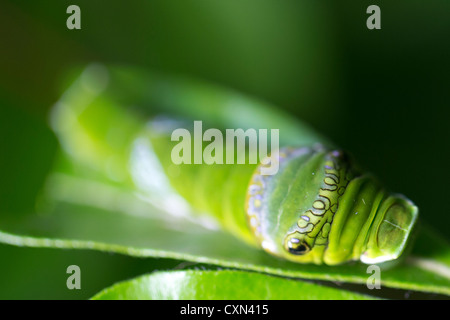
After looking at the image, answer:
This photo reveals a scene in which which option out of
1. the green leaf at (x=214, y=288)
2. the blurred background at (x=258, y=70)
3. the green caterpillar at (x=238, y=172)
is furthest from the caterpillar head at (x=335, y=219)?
the blurred background at (x=258, y=70)

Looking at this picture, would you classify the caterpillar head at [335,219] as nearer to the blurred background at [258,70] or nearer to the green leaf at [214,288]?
the green leaf at [214,288]

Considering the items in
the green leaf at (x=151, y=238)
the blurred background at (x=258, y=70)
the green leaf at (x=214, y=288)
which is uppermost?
the blurred background at (x=258, y=70)

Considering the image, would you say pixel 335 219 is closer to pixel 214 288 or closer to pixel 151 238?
pixel 214 288

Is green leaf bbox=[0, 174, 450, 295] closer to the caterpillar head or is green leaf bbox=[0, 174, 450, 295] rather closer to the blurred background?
the caterpillar head

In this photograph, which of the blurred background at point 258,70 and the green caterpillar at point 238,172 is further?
the blurred background at point 258,70

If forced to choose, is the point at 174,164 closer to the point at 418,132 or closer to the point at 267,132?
the point at 267,132

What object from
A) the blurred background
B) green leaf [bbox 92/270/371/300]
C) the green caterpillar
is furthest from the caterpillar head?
the blurred background
